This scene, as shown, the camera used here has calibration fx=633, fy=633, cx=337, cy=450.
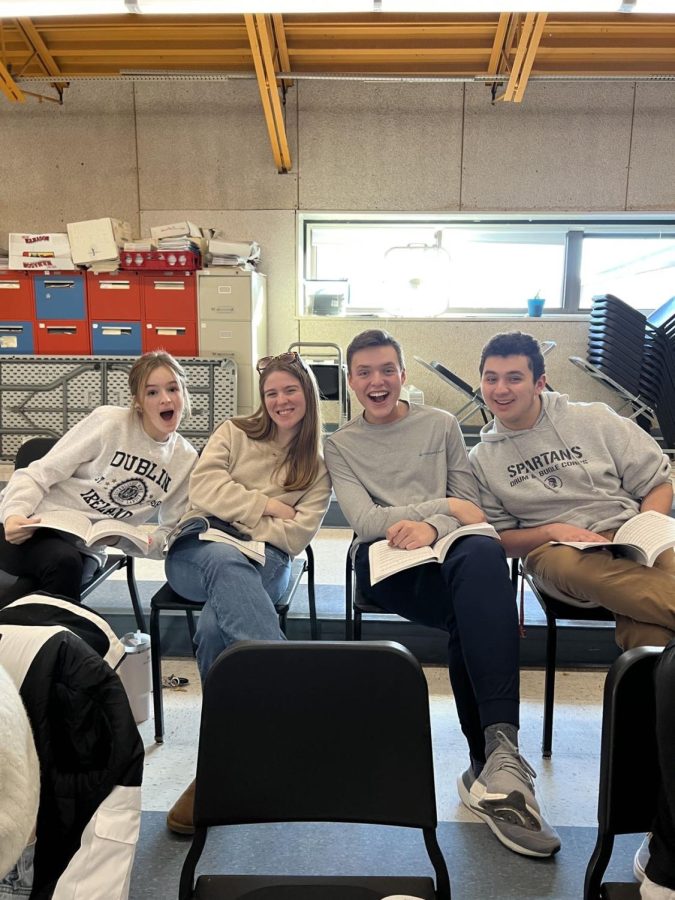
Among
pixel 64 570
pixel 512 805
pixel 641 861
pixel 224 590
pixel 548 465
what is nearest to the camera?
pixel 641 861

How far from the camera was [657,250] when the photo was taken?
5520 mm

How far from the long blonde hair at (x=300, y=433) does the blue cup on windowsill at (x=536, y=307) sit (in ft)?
13.1

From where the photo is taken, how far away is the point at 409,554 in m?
1.63

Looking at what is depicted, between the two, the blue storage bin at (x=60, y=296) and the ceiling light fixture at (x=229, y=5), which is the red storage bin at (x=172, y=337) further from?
the ceiling light fixture at (x=229, y=5)

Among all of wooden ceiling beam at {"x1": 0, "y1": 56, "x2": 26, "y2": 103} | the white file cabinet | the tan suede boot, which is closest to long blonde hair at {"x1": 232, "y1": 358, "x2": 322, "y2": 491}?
the tan suede boot

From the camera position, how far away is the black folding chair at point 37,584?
1720mm

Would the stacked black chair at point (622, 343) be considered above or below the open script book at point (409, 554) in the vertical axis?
above

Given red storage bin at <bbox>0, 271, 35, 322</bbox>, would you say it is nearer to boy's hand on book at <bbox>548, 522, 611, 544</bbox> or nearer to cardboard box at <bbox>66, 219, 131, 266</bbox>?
cardboard box at <bbox>66, 219, 131, 266</bbox>

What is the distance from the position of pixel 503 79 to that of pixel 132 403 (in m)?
4.22

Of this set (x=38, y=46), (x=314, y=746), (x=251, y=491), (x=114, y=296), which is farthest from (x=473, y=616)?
(x=38, y=46)

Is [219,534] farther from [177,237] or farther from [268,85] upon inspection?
[268,85]

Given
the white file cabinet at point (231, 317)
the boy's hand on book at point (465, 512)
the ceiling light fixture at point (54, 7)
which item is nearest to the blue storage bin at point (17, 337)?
the white file cabinet at point (231, 317)

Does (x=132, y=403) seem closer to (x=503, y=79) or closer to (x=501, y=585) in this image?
(x=501, y=585)

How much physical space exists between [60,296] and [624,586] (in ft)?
15.2
